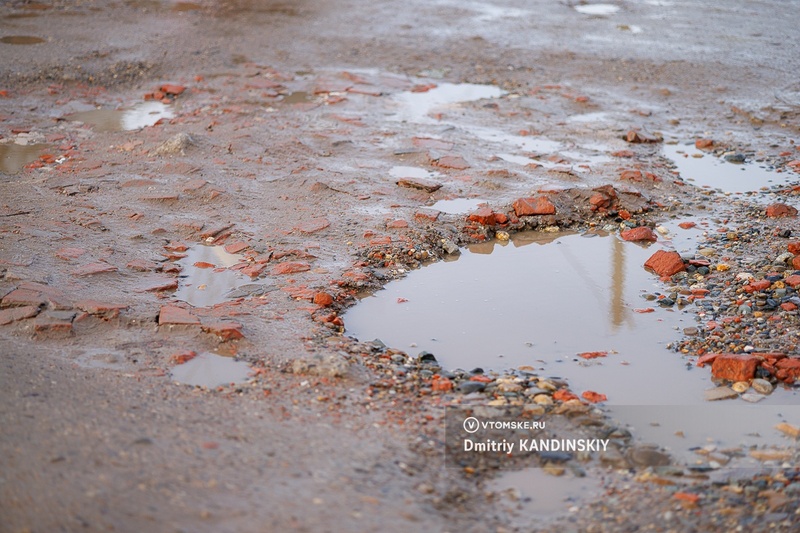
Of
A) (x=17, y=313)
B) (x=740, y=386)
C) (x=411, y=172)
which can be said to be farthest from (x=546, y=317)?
(x=17, y=313)

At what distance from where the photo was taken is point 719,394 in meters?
3.53

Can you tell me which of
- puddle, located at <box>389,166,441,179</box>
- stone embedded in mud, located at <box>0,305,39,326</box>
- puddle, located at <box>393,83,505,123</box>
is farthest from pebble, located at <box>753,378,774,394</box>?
puddle, located at <box>393,83,505,123</box>

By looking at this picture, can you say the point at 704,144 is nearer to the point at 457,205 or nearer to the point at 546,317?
the point at 457,205

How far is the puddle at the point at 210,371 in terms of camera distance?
3455 millimetres

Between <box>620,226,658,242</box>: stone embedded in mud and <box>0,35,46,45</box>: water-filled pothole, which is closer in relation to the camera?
<box>620,226,658,242</box>: stone embedded in mud

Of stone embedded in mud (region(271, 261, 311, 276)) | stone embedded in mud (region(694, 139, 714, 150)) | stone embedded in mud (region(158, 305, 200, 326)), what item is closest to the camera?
stone embedded in mud (region(158, 305, 200, 326))

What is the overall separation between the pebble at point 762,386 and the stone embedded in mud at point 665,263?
46.9 inches

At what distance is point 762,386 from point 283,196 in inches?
132

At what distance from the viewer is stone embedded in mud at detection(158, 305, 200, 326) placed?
12.7ft

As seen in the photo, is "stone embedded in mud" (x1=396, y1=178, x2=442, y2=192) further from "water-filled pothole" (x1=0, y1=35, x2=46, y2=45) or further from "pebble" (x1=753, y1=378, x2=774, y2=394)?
"water-filled pothole" (x1=0, y1=35, x2=46, y2=45)

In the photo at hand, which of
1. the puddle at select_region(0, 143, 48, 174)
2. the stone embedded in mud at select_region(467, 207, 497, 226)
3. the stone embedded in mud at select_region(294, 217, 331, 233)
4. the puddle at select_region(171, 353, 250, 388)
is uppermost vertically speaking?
the puddle at select_region(171, 353, 250, 388)

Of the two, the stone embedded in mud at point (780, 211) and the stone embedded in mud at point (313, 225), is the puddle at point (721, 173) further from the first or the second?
the stone embedded in mud at point (313, 225)

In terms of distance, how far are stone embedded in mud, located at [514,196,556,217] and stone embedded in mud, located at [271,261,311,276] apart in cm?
157

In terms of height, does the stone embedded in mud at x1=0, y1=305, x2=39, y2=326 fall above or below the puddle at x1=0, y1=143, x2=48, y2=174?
above
